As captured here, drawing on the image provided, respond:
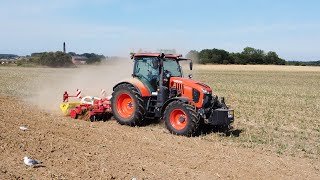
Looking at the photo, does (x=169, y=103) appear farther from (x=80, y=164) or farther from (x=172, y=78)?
(x=80, y=164)

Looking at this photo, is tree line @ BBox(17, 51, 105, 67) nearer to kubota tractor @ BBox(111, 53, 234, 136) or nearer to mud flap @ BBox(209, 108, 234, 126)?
kubota tractor @ BBox(111, 53, 234, 136)

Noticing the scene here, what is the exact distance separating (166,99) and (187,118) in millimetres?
1105

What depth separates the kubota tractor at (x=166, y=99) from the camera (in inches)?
387

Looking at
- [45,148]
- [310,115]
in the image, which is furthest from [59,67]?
[45,148]

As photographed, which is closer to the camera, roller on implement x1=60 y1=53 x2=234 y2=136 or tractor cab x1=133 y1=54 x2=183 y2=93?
roller on implement x1=60 y1=53 x2=234 y2=136

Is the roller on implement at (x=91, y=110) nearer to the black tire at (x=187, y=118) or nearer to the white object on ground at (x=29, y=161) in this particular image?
the black tire at (x=187, y=118)

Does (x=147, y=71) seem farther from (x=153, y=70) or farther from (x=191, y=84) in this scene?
(x=191, y=84)

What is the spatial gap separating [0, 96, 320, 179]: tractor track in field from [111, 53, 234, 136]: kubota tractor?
0.52m

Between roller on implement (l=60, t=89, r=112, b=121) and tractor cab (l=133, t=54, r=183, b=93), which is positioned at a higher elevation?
tractor cab (l=133, t=54, r=183, b=93)

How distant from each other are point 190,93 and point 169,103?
0.58m

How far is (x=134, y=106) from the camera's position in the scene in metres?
10.9

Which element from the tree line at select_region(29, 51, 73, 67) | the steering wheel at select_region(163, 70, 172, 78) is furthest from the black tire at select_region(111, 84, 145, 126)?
the tree line at select_region(29, 51, 73, 67)

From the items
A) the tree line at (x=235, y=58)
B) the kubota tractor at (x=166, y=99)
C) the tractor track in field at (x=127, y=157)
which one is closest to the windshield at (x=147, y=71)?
the kubota tractor at (x=166, y=99)

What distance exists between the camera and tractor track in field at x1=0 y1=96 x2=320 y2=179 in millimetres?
6473
